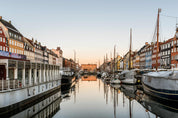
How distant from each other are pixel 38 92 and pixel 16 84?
894 centimetres

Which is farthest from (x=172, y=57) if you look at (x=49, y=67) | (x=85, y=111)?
(x=85, y=111)

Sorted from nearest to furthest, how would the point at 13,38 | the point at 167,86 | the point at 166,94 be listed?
the point at 167,86, the point at 166,94, the point at 13,38

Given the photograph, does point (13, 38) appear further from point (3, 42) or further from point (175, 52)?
point (175, 52)

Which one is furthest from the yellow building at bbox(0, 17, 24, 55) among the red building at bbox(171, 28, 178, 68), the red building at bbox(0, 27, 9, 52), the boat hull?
the red building at bbox(171, 28, 178, 68)

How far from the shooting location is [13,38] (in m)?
69.7

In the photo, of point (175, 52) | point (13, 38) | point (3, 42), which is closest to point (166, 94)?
point (175, 52)

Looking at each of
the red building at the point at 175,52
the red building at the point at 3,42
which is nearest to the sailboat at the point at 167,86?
the red building at the point at 175,52

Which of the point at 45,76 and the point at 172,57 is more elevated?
the point at 172,57

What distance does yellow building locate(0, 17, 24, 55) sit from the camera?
214 feet

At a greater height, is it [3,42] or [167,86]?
[3,42]

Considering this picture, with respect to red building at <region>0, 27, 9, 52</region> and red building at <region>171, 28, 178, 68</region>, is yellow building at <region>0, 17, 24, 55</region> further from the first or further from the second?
red building at <region>171, 28, 178, 68</region>

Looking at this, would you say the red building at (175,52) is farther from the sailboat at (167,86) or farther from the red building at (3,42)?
the red building at (3,42)

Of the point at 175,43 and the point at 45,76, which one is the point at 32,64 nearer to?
the point at 45,76

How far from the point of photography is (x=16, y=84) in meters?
24.3
